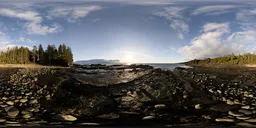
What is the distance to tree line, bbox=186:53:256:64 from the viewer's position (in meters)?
2.67

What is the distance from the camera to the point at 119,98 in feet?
8.54

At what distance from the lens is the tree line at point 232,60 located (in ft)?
8.77

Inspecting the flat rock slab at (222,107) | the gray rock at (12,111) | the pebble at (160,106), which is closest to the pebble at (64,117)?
the gray rock at (12,111)

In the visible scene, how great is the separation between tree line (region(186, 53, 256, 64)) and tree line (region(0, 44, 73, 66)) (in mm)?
1071

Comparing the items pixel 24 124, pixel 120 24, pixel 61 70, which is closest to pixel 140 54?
pixel 120 24

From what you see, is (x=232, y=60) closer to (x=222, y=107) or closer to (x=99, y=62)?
(x=222, y=107)

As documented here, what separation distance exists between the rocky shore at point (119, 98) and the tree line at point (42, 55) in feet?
0.36

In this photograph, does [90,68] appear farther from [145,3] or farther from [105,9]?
[145,3]

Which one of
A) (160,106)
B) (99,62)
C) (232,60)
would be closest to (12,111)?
(99,62)

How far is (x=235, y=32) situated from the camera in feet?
8.55

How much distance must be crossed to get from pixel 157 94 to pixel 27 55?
117 cm

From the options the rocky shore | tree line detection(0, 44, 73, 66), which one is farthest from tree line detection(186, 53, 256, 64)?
tree line detection(0, 44, 73, 66)

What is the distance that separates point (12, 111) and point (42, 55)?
0.56 metres

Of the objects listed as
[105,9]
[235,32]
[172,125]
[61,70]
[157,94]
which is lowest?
[172,125]
